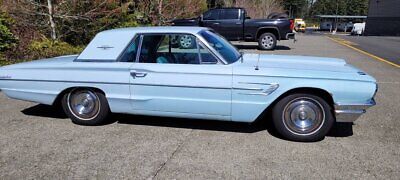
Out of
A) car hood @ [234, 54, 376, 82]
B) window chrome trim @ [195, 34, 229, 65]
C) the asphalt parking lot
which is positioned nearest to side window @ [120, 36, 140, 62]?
window chrome trim @ [195, 34, 229, 65]

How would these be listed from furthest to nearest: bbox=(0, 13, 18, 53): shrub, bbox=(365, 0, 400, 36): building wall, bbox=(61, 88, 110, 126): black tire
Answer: bbox=(365, 0, 400, 36): building wall < bbox=(0, 13, 18, 53): shrub < bbox=(61, 88, 110, 126): black tire

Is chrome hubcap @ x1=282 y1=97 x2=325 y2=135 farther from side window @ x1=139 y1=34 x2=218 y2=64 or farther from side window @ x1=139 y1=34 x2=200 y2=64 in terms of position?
side window @ x1=139 y1=34 x2=200 y2=64

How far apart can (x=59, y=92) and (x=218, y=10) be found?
11662 millimetres

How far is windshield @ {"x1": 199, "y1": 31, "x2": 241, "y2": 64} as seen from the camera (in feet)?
14.8

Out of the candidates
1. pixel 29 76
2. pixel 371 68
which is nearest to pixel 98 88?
pixel 29 76

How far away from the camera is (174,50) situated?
4848mm

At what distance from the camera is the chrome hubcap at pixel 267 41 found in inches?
595

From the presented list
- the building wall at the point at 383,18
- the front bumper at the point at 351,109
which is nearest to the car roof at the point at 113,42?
the front bumper at the point at 351,109

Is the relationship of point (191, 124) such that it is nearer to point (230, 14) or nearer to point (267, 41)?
point (267, 41)

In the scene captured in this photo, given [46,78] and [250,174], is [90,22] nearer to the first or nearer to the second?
[46,78]

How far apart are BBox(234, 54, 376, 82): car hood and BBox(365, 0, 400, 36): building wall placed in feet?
159

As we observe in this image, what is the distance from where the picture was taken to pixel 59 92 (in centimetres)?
475

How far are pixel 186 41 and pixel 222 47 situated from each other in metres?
0.50

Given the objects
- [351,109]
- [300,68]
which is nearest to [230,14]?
[300,68]
